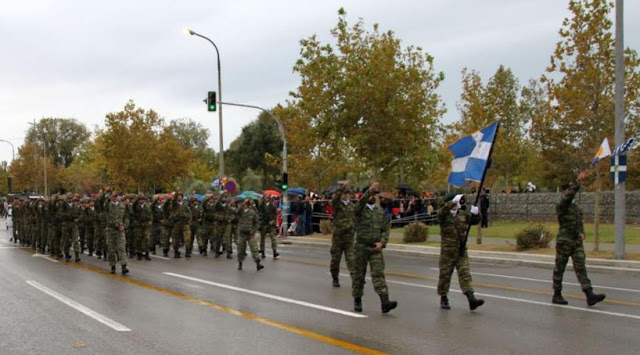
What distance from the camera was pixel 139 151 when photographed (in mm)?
49969

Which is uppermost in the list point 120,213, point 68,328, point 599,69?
point 599,69

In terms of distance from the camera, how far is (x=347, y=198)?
11539 millimetres

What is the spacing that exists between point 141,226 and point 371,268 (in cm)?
1133

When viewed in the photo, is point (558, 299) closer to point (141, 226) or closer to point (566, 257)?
point (566, 257)

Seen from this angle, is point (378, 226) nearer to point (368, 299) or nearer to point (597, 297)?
point (368, 299)

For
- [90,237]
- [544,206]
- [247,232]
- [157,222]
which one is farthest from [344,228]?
[544,206]

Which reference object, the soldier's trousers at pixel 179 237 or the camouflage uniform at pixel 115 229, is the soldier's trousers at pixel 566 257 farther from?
the soldier's trousers at pixel 179 237

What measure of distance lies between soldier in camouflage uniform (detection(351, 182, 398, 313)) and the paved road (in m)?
0.29

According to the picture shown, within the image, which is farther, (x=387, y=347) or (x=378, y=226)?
(x=378, y=226)

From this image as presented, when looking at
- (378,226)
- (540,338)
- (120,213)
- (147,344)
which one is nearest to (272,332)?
(147,344)

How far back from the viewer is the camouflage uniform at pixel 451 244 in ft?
31.8

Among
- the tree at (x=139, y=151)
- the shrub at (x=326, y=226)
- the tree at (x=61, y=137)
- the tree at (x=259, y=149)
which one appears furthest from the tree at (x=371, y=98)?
the tree at (x=61, y=137)

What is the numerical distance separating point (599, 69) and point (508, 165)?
73.0ft

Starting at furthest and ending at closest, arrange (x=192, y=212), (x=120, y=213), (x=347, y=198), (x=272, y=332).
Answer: (x=192, y=212) → (x=120, y=213) → (x=347, y=198) → (x=272, y=332)
